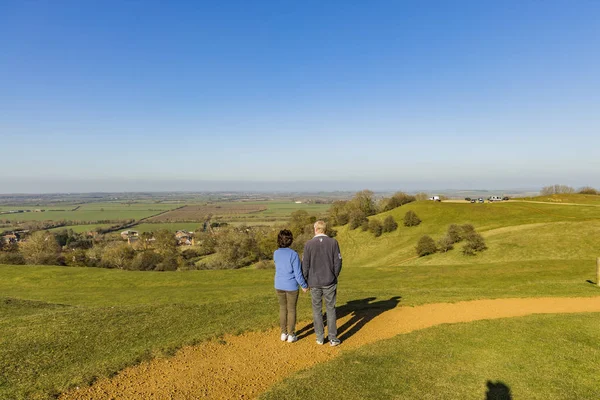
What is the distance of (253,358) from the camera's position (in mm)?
7652

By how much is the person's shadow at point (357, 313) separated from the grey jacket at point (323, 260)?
2126mm

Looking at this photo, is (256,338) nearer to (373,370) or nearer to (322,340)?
(322,340)

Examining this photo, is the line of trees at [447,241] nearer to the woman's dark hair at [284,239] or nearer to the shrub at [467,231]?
the shrub at [467,231]

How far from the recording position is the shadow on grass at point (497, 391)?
607cm

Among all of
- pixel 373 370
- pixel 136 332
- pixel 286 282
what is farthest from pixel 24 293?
pixel 373 370

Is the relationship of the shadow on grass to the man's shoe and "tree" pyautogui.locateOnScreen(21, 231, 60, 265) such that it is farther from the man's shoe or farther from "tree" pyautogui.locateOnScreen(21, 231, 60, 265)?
"tree" pyautogui.locateOnScreen(21, 231, 60, 265)

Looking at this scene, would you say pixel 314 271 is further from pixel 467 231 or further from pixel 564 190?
pixel 564 190

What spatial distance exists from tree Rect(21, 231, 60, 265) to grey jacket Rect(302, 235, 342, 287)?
59.6 meters

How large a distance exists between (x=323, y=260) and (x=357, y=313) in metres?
4.53

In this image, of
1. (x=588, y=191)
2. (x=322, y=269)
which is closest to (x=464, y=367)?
(x=322, y=269)

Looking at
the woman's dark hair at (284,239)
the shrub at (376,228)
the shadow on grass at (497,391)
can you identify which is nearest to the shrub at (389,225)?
the shrub at (376,228)

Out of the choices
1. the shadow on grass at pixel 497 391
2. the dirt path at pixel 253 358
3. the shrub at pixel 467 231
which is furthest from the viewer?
the shrub at pixel 467 231

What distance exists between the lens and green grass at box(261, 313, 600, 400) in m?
6.14

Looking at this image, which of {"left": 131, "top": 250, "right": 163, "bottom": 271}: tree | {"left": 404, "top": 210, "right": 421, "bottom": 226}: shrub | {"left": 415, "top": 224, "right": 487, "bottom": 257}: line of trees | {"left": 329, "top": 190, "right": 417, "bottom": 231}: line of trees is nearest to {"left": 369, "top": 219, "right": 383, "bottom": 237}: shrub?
{"left": 404, "top": 210, "right": 421, "bottom": 226}: shrub
